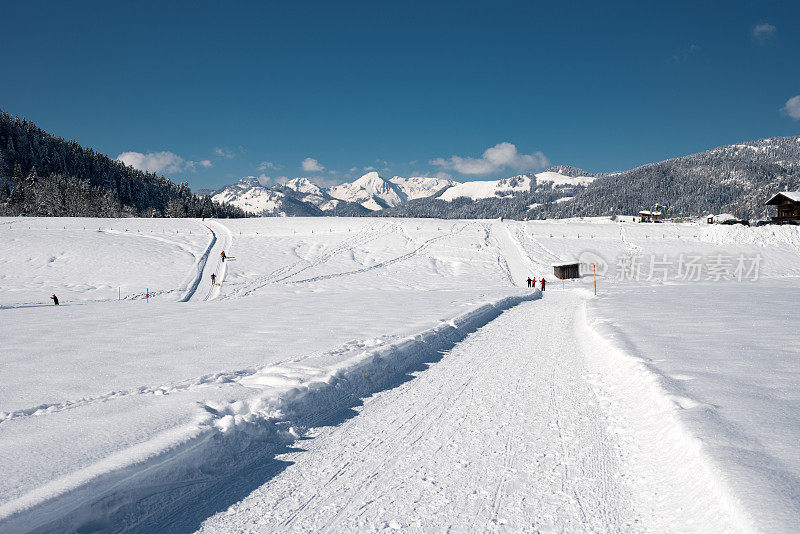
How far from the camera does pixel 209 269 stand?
39.4 meters

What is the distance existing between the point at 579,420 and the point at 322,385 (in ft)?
11.8

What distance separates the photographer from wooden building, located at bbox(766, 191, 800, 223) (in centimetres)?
7500

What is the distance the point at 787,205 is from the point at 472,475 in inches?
4065

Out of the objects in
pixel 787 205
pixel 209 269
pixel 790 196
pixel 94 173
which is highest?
pixel 94 173

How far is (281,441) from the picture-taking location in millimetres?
4703

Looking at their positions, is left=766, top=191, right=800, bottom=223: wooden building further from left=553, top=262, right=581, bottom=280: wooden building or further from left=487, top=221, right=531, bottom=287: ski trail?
left=553, top=262, right=581, bottom=280: wooden building

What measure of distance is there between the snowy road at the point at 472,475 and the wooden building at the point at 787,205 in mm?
98526

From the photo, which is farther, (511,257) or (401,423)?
(511,257)

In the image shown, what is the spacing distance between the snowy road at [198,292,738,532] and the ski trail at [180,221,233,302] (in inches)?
1158

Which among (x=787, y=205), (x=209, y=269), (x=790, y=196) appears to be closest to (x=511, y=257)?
(x=209, y=269)

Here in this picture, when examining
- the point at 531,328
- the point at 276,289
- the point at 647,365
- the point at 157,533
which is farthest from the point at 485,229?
the point at 157,533

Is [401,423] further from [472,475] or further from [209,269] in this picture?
[209,269]

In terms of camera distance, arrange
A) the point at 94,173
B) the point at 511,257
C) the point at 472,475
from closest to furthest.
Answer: the point at 472,475 → the point at 511,257 → the point at 94,173

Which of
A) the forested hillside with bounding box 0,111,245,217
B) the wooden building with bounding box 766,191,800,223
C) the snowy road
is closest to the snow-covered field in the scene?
the snowy road
